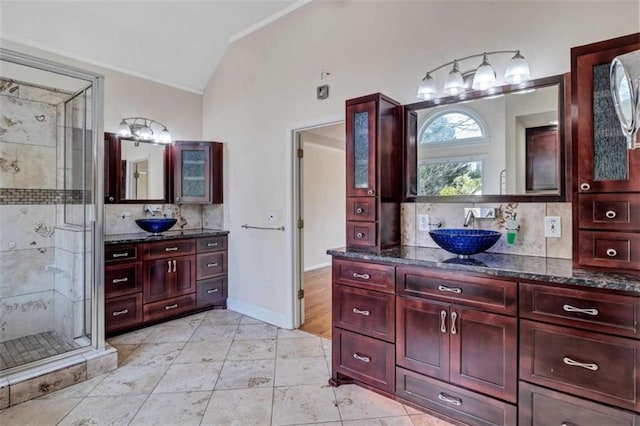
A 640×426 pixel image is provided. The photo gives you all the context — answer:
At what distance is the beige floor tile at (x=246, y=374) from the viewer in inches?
90.0

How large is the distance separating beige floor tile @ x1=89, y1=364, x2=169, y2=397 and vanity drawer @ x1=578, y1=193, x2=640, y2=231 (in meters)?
2.81

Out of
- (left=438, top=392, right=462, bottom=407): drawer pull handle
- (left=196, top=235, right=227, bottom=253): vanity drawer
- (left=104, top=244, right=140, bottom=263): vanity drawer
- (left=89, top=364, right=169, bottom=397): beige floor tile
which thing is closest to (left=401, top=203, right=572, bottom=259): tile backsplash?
(left=438, top=392, right=462, bottom=407): drawer pull handle

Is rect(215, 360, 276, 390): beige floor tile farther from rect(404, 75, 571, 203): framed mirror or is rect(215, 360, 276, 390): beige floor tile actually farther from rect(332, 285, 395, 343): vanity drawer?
rect(404, 75, 571, 203): framed mirror

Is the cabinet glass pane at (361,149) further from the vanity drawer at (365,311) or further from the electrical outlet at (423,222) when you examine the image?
the vanity drawer at (365,311)

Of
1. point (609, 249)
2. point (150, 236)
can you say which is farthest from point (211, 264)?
point (609, 249)

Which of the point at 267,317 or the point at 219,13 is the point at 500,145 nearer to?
the point at 267,317

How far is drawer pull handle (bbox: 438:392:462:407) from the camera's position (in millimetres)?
1779

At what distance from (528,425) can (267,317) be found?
247 centimetres

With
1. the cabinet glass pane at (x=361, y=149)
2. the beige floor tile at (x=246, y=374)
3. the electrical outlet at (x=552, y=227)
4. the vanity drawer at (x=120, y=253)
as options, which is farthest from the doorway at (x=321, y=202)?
the electrical outlet at (x=552, y=227)

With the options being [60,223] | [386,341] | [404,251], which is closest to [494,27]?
[404,251]

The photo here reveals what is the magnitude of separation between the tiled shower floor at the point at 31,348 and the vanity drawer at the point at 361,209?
2306 mm

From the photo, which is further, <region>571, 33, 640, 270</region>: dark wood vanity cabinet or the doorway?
the doorway

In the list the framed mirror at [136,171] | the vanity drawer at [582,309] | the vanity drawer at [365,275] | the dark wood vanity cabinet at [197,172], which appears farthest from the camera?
the dark wood vanity cabinet at [197,172]

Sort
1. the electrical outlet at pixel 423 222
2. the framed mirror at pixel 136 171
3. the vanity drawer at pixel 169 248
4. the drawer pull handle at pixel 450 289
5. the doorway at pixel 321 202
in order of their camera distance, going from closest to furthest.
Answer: the drawer pull handle at pixel 450 289
the electrical outlet at pixel 423 222
the vanity drawer at pixel 169 248
the framed mirror at pixel 136 171
the doorway at pixel 321 202
